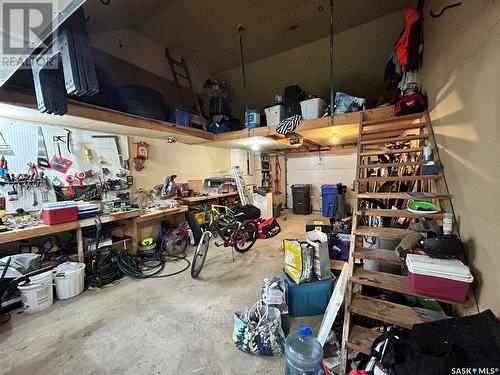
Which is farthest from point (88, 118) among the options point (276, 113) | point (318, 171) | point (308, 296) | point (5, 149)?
point (318, 171)

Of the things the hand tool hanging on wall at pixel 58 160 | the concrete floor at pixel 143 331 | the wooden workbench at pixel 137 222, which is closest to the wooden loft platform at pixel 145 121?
the hand tool hanging on wall at pixel 58 160

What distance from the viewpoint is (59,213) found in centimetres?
248

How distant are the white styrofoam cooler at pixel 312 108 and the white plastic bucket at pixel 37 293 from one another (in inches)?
163

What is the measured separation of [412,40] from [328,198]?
13.7ft

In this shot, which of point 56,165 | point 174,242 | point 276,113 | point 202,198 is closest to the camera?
point 56,165

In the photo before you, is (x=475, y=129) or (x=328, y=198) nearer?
(x=475, y=129)

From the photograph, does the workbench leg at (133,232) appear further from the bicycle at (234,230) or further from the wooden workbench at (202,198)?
the bicycle at (234,230)

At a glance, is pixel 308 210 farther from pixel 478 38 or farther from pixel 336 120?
pixel 478 38

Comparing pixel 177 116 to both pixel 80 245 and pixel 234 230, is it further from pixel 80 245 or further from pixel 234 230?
pixel 80 245

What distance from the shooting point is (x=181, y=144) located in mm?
4535

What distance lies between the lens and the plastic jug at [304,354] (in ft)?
4.41

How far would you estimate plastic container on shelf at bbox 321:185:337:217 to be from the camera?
6.04 metres

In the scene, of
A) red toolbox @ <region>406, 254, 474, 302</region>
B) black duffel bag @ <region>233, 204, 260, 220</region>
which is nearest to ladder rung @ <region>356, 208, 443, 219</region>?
red toolbox @ <region>406, 254, 474, 302</region>

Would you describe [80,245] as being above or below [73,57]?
below
